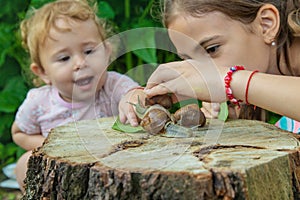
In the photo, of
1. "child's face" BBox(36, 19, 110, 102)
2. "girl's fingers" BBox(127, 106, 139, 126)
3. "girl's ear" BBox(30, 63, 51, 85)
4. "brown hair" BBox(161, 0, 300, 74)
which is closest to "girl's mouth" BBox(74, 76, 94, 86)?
"child's face" BBox(36, 19, 110, 102)

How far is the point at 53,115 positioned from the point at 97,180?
114 centimetres

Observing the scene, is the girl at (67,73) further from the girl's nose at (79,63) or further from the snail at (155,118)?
the snail at (155,118)

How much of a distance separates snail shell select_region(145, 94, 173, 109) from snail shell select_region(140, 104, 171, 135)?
0.02 metres

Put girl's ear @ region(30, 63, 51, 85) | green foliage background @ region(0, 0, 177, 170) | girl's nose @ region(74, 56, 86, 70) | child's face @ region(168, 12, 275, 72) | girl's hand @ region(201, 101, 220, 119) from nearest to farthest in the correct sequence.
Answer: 1. child's face @ region(168, 12, 275, 72)
2. girl's hand @ region(201, 101, 220, 119)
3. girl's nose @ region(74, 56, 86, 70)
4. girl's ear @ region(30, 63, 51, 85)
5. green foliage background @ region(0, 0, 177, 170)

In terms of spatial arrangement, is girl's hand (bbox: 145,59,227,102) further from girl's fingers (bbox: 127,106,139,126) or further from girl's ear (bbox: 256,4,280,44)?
girl's ear (bbox: 256,4,280,44)

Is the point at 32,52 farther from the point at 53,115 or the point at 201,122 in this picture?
the point at 201,122

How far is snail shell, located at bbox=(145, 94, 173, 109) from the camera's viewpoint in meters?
1.49

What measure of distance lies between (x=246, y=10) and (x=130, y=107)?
1.69 feet

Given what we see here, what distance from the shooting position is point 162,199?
3.79ft

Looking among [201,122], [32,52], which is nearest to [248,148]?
[201,122]

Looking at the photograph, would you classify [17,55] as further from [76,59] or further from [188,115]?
[188,115]

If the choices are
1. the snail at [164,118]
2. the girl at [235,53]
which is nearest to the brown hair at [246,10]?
the girl at [235,53]

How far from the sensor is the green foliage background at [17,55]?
119 inches

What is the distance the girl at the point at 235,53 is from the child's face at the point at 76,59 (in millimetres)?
489
